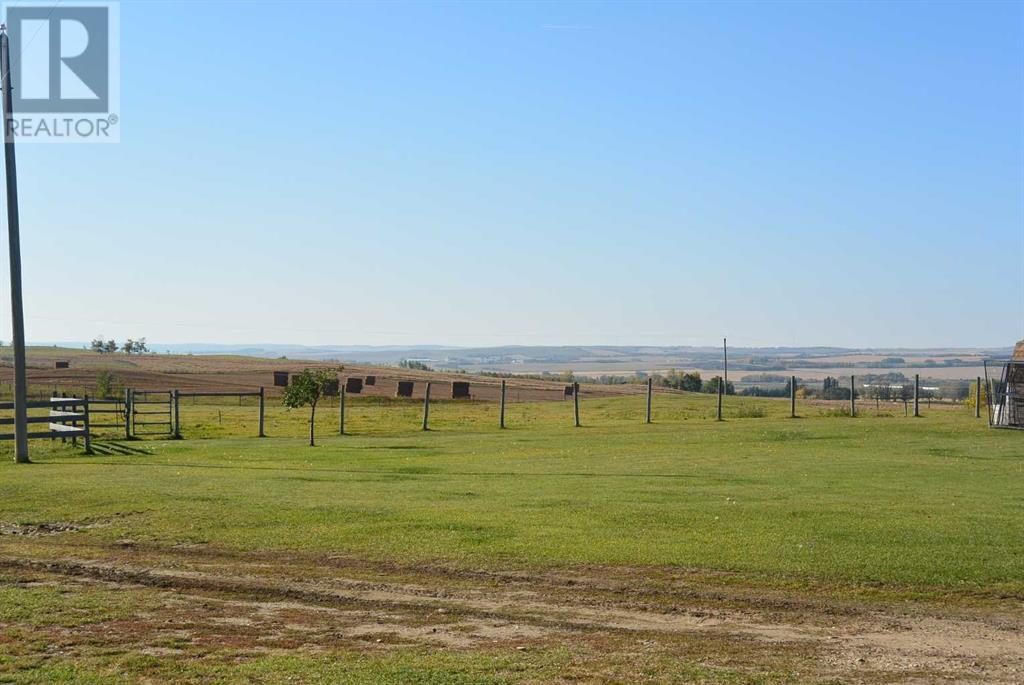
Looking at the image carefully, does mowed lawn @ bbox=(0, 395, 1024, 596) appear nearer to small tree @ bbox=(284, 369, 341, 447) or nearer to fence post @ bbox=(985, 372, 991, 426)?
small tree @ bbox=(284, 369, 341, 447)

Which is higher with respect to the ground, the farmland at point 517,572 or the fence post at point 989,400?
the fence post at point 989,400

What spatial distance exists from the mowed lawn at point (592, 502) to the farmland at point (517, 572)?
79 millimetres

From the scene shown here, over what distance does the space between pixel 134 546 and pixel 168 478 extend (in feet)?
25.6

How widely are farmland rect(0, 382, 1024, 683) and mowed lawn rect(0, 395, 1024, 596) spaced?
0.08 metres

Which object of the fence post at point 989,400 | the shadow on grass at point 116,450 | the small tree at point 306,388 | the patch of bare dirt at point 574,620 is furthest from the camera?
the fence post at point 989,400

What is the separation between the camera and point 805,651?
9672mm

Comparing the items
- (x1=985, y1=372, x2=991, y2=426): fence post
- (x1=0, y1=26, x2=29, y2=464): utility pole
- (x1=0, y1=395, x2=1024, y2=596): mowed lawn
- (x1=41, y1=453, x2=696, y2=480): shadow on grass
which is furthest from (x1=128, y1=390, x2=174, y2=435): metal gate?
(x1=985, y1=372, x2=991, y2=426): fence post

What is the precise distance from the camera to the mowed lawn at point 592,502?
45.4ft

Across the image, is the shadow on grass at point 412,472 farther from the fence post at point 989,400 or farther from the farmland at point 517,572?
the fence post at point 989,400

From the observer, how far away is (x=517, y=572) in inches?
516

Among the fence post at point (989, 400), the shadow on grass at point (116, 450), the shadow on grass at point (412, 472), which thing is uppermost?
the fence post at point (989, 400)

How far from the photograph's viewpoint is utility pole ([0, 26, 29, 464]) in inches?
1113

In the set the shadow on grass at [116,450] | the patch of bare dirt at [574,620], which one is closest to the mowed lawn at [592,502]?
the shadow on grass at [116,450]

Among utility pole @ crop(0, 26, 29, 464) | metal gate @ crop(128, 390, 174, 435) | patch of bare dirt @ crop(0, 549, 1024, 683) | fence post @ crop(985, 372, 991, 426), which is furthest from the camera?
metal gate @ crop(128, 390, 174, 435)
